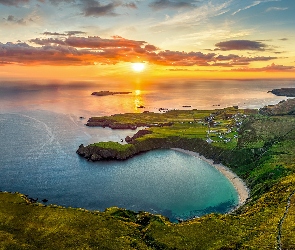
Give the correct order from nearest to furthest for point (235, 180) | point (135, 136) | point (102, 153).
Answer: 1. point (235, 180)
2. point (102, 153)
3. point (135, 136)

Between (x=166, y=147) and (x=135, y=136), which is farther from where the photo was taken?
(x=135, y=136)

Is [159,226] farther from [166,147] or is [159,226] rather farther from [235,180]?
[166,147]

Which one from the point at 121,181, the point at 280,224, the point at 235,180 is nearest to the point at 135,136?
the point at 121,181

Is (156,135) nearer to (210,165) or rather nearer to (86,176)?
(210,165)

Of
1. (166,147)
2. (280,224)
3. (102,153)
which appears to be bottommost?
(166,147)

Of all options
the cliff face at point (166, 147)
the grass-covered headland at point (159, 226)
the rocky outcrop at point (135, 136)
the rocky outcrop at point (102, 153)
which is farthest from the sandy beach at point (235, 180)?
the rocky outcrop at point (135, 136)

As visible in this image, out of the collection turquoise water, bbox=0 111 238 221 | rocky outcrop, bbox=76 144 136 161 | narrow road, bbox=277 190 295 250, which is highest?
narrow road, bbox=277 190 295 250

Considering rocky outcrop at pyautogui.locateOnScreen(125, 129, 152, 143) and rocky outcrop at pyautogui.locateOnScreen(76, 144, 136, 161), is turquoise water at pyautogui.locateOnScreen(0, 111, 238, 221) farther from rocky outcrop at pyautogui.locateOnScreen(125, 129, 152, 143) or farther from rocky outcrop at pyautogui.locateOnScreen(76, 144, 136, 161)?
rocky outcrop at pyautogui.locateOnScreen(125, 129, 152, 143)

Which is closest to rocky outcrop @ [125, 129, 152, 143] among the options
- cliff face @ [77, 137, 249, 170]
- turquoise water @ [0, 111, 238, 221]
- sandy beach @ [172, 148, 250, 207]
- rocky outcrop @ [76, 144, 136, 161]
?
cliff face @ [77, 137, 249, 170]

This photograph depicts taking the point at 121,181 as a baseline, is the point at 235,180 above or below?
above

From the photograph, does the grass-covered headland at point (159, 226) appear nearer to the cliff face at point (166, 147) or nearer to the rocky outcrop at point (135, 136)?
the cliff face at point (166, 147)

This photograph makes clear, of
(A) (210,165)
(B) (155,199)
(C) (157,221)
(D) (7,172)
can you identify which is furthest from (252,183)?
(D) (7,172)

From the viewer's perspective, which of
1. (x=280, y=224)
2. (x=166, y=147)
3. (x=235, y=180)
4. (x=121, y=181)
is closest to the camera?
(x=280, y=224)
